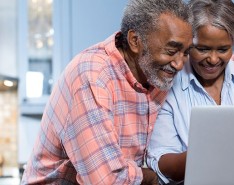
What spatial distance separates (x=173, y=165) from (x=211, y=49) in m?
0.35

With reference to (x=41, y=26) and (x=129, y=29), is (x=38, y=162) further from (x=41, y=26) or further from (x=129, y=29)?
(x=41, y=26)

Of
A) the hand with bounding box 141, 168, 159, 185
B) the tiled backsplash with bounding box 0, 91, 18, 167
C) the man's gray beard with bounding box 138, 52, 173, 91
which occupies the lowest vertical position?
the tiled backsplash with bounding box 0, 91, 18, 167

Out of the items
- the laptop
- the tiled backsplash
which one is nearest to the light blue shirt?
the laptop

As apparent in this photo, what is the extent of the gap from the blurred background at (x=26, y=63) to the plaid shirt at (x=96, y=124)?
1.56 metres

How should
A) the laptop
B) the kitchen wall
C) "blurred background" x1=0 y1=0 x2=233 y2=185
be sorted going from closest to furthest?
the laptop
"blurred background" x1=0 y1=0 x2=233 y2=185
the kitchen wall

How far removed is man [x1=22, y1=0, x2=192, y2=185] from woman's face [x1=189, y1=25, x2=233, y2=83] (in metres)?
0.16

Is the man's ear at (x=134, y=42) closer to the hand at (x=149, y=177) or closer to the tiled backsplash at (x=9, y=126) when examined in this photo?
the hand at (x=149, y=177)

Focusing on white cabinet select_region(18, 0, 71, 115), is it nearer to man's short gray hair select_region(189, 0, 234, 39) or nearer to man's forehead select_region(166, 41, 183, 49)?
man's short gray hair select_region(189, 0, 234, 39)

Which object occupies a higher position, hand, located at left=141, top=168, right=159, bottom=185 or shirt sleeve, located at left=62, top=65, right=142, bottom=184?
shirt sleeve, located at left=62, top=65, right=142, bottom=184

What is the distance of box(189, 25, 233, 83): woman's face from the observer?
5.35 feet

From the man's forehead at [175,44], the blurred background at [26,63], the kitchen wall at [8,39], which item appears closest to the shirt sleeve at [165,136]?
the man's forehead at [175,44]

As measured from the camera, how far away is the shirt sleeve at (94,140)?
138 centimetres

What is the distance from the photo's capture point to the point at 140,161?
157 cm

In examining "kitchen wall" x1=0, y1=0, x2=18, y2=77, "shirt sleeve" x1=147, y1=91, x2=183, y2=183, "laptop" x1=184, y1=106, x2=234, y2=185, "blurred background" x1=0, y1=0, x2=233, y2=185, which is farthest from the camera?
"kitchen wall" x1=0, y1=0, x2=18, y2=77
